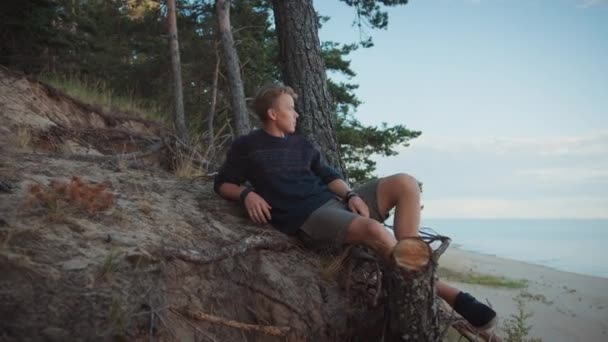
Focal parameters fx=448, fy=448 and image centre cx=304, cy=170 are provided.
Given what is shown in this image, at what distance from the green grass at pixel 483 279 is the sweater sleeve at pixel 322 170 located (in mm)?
7984

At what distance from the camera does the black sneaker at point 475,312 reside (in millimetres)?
2650

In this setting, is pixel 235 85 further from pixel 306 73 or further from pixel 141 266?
pixel 141 266

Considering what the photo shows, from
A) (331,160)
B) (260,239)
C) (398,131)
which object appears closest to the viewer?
(260,239)

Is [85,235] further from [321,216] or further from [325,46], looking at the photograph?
[325,46]

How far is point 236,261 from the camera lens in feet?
8.71

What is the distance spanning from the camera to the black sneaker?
2.65m

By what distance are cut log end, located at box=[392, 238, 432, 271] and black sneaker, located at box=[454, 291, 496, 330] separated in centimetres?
52

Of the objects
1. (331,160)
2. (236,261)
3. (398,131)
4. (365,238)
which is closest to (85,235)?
(236,261)

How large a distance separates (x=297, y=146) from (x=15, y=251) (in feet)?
6.31

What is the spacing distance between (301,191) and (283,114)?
0.58m

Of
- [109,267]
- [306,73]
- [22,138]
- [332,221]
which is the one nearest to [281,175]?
[332,221]

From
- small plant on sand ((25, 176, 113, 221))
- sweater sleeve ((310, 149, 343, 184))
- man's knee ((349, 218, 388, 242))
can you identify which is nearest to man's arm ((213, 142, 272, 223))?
sweater sleeve ((310, 149, 343, 184))

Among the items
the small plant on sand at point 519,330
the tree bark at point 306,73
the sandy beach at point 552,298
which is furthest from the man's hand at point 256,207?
the sandy beach at point 552,298

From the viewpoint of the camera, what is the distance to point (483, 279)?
10539 millimetres
